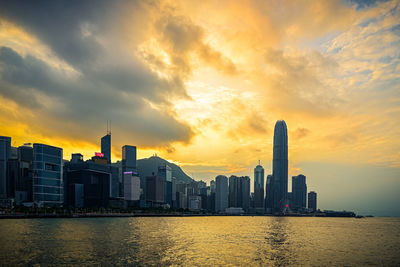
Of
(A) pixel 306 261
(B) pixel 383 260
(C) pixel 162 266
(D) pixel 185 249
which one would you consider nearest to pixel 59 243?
(D) pixel 185 249

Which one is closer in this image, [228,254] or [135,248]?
[228,254]

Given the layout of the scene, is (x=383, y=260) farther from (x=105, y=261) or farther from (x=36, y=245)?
(x=36, y=245)

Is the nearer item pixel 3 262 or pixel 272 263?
pixel 3 262

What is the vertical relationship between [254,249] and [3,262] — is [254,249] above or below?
below

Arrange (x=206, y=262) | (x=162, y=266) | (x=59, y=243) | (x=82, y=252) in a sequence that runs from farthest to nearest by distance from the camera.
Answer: (x=59, y=243) < (x=82, y=252) < (x=206, y=262) < (x=162, y=266)

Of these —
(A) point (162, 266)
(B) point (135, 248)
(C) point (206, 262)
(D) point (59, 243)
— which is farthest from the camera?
(D) point (59, 243)

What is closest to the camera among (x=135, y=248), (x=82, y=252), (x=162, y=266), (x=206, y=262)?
(x=162, y=266)

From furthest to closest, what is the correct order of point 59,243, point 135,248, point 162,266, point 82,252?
point 59,243, point 135,248, point 82,252, point 162,266

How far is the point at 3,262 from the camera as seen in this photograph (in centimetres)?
6594

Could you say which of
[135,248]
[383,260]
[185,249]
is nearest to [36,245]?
[135,248]

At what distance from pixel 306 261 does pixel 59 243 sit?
239 ft

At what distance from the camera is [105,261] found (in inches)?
2717

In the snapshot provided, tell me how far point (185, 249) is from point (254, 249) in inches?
823

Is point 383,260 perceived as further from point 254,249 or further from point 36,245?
point 36,245
